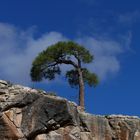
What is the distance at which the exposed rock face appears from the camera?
103 ft

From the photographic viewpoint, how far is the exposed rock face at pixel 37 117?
3139cm

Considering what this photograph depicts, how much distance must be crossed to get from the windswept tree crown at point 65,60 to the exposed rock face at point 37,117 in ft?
38.8

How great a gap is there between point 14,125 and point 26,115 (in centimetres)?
84

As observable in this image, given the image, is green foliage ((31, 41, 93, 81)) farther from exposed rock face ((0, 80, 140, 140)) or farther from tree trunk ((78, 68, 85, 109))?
exposed rock face ((0, 80, 140, 140))

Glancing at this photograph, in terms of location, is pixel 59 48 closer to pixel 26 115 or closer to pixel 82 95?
pixel 82 95

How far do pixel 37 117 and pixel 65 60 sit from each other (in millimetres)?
Result: 14810

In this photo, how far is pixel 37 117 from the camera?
31.7 m

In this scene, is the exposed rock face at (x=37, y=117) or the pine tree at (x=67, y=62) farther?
the pine tree at (x=67, y=62)

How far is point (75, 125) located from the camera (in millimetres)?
33031

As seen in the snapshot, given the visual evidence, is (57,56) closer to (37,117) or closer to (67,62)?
(67,62)

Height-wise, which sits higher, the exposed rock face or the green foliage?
the green foliage

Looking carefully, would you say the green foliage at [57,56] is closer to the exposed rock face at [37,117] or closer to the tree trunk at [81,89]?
the tree trunk at [81,89]

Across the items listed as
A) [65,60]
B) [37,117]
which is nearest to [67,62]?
[65,60]

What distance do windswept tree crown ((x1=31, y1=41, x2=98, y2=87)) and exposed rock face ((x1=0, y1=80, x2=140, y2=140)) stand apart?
1182 centimetres
